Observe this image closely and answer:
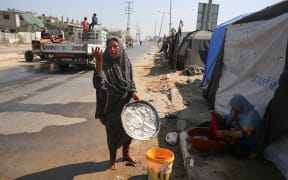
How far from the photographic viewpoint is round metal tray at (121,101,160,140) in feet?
12.3

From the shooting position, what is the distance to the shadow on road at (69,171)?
12.9ft

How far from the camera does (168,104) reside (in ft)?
26.8

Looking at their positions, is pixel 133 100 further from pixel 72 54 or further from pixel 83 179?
pixel 72 54

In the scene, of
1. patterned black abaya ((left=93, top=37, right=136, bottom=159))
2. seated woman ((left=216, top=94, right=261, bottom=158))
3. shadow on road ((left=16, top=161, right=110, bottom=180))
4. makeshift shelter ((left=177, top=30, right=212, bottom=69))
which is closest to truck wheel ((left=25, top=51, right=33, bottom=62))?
makeshift shelter ((left=177, top=30, right=212, bottom=69))

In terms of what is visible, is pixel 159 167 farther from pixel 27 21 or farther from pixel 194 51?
pixel 27 21

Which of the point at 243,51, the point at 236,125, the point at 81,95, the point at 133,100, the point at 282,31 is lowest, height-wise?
the point at 81,95

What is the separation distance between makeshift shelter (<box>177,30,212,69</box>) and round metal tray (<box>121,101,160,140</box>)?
1161cm

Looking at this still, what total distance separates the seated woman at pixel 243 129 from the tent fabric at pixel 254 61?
251 mm

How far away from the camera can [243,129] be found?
13.3 feet

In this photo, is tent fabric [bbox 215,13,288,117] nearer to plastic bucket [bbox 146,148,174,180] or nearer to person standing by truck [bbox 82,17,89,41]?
plastic bucket [bbox 146,148,174,180]

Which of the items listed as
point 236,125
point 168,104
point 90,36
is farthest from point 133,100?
point 90,36

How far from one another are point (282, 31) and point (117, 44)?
237 centimetres

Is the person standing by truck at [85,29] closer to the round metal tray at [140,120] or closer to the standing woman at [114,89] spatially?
the standing woman at [114,89]

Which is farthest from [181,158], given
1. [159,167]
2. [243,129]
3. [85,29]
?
[85,29]
